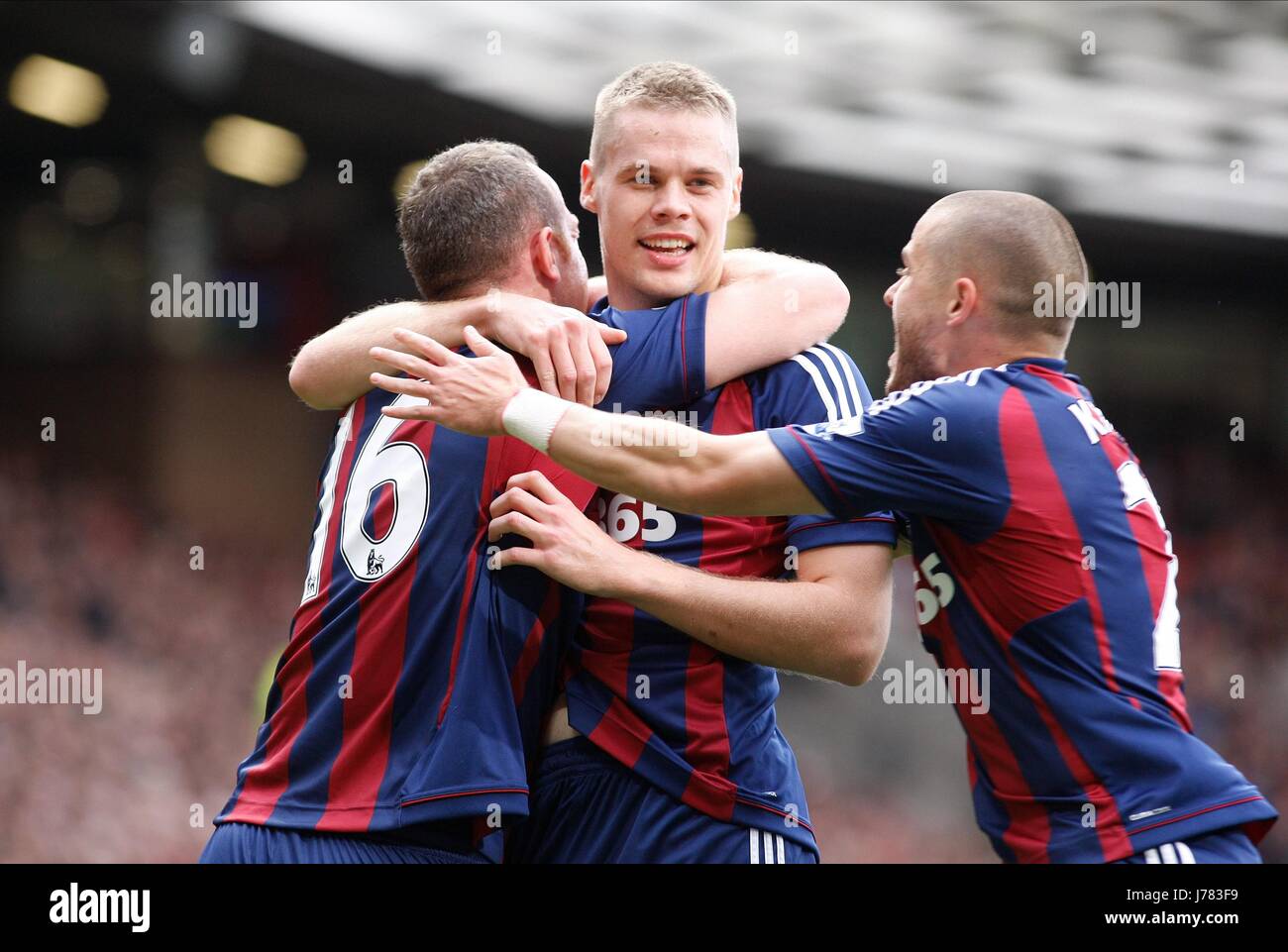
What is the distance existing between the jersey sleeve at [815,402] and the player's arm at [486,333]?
37 centimetres

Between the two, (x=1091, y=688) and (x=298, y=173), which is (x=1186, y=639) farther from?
(x=1091, y=688)

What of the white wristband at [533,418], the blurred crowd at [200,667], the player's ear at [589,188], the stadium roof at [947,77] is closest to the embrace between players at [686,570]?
the white wristband at [533,418]

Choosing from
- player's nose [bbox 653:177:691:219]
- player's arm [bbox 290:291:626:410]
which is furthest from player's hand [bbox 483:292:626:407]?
player's nose [bbox 653:177:691:219]

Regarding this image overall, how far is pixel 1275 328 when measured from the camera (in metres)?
14.3

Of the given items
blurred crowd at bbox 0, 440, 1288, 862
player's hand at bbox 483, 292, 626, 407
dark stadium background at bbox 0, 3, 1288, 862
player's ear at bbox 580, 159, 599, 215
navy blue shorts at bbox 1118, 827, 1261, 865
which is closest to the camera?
navy blue shorts at bbox 1118, 827, 1261, 865

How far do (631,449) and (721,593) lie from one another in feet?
1.16

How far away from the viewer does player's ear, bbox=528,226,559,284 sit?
3104 millimetres

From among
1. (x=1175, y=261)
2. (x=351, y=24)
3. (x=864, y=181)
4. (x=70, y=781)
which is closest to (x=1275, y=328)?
(x=1175, y=261)

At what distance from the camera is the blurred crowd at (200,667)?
10.9m

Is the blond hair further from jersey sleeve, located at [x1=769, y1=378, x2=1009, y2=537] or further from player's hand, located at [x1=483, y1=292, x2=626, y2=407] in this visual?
jersey sleeve, located at [x1=769, y1=378, x2=1009, y2=537]

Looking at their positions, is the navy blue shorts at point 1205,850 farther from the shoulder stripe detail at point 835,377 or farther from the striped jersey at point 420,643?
the striped jersey at point 420,643

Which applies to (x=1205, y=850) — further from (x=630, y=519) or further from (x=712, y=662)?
(x=630, y=519)

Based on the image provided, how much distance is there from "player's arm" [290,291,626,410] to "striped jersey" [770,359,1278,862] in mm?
442
